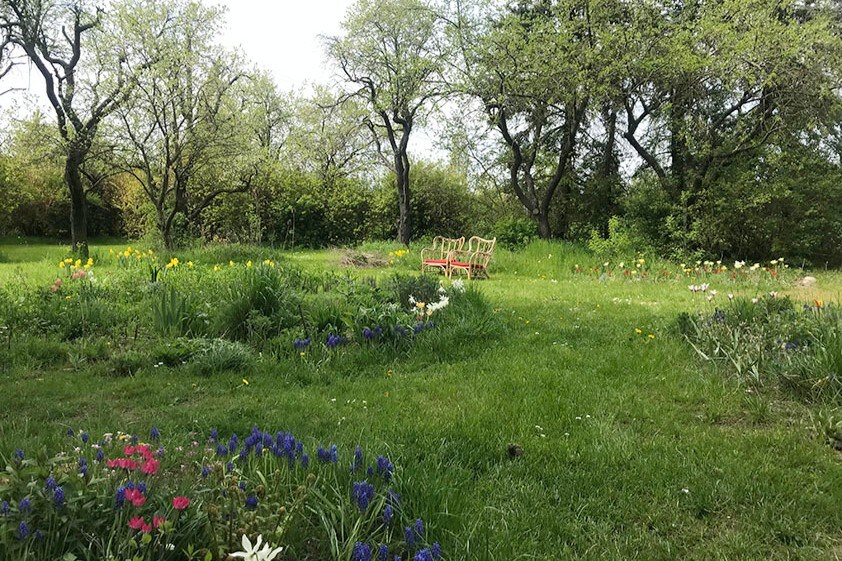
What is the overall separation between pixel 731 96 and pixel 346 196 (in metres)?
11.9

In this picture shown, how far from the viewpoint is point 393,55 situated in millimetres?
15977

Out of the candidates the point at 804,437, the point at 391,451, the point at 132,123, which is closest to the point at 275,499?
the point at 391,451

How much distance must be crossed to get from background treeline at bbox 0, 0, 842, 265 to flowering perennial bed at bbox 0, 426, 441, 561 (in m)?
11.3

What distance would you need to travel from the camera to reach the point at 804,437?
285cm

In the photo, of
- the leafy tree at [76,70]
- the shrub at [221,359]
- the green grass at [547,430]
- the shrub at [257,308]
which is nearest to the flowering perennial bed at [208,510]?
the green grass at [547,430]

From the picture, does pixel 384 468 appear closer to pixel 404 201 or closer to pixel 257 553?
pixel 257 553

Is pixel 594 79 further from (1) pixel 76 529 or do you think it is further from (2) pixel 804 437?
(1) pixel 76 529

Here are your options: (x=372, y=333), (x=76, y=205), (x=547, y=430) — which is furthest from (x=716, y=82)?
(x=76, y=205)

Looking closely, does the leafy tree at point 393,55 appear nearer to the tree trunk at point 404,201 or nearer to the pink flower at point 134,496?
the tree trunk at point 404,201

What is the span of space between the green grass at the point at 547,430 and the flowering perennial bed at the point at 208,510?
9.7 inches

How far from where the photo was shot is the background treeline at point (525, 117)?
1126 centimetres

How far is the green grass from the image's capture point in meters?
1.99

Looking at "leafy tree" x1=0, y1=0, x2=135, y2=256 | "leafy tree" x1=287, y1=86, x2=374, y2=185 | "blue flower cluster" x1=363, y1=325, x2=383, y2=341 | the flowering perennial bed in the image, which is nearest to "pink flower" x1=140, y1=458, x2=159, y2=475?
the flowering perennial bed

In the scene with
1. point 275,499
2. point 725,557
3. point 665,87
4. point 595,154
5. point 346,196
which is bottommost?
point 725,557
